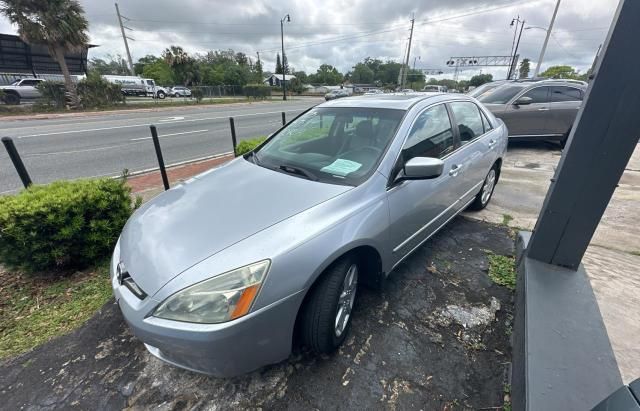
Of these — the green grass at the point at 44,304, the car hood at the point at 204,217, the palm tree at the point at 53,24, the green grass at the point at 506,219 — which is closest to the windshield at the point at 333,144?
the car hood at the point at 204,217

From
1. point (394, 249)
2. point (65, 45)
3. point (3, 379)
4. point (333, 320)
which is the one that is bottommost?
point (3, 379)

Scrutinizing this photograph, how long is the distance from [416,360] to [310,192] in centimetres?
134

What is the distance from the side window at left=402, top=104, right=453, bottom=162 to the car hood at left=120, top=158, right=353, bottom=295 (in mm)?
837

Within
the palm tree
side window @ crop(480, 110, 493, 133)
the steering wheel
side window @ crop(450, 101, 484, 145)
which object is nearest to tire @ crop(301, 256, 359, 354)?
the steering wheel

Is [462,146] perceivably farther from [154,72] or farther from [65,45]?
[154,72]

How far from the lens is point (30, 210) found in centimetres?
248

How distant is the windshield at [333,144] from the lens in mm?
2238

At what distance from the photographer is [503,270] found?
9.49ft

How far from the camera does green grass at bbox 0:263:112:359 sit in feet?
7.38

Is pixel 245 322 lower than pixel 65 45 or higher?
lower

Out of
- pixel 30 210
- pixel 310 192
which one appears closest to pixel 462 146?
pixel 310 192

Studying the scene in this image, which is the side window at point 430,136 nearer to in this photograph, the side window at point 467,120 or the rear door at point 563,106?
the side window at point 467,120

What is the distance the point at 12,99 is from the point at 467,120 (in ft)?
92.1

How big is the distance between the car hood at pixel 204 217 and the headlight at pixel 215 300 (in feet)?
0.45
